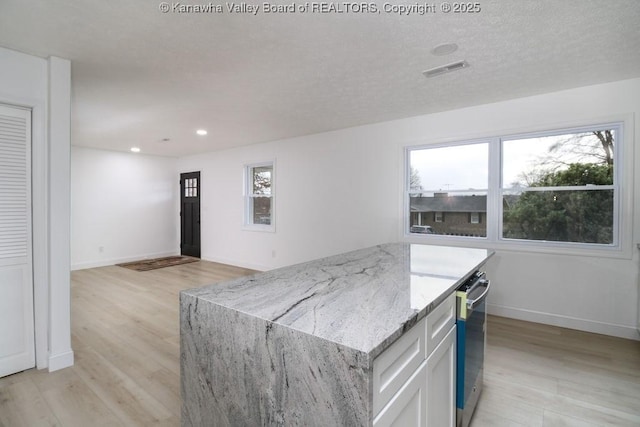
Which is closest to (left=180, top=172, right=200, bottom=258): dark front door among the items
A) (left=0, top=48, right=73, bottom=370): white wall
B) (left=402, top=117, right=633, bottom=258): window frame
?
(left=0, top=48, right=73, bottom=370): white wall

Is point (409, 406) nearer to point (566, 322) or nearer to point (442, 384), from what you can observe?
point (442, 384)

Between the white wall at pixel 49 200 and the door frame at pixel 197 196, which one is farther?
the door frame at pixel 197 196

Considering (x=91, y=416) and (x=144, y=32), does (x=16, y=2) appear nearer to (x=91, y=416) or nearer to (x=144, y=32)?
(x=144, y=32)

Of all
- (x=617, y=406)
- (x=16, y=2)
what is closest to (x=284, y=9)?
(x=16, y=2)

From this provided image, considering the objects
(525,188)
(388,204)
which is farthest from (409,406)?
(388,204)

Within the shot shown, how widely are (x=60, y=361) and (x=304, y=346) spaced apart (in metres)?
2.68

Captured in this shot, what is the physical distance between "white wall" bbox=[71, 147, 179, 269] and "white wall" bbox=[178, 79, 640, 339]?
0.99 meters

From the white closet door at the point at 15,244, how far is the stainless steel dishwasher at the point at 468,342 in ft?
10.3

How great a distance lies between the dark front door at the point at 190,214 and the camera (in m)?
7.15

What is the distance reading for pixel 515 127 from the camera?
3.46 metres

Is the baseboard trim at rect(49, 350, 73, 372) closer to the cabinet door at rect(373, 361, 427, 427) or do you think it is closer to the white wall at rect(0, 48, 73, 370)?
the white wall at rect(0, 48, 73, 370)

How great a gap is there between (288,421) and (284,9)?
7.01 feet

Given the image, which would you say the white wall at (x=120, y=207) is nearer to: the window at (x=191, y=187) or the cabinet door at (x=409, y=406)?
the window at (x=191, y=187)

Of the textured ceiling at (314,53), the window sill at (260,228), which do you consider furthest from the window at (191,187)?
the textured ceiling at (314,53)
